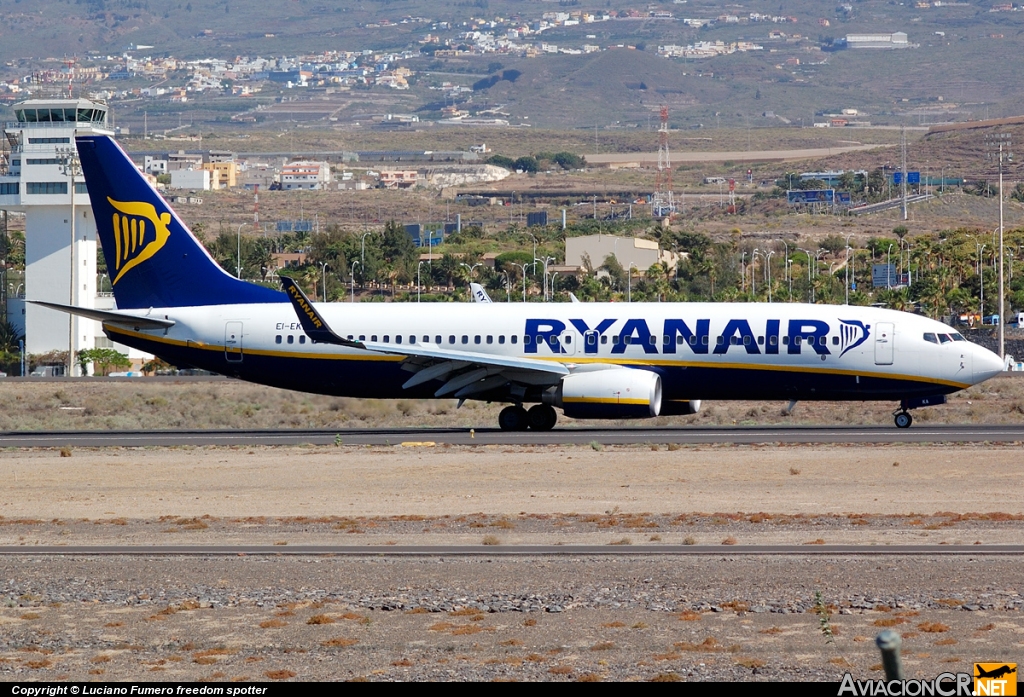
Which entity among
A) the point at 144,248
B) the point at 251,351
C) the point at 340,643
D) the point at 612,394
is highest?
the point at 144,248

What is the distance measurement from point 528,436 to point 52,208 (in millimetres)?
51133

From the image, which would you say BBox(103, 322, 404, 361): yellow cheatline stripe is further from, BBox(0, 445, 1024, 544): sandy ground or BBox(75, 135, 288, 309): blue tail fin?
BBox(0, 445, 1024, 544): sandy ground

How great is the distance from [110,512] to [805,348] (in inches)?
705

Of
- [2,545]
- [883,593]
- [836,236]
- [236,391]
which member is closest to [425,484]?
[2,545]

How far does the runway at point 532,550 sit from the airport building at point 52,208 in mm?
58885

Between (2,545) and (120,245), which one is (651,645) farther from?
(120,245)

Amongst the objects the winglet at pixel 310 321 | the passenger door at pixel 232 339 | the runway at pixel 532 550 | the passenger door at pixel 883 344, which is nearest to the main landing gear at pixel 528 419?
the winglet at pixel 310 321

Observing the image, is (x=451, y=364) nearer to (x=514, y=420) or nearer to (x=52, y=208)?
(x=514, y=420)

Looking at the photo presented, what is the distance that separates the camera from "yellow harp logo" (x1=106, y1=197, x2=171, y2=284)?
128 feet

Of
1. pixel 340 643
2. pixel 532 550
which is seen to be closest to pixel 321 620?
pixel 340 643

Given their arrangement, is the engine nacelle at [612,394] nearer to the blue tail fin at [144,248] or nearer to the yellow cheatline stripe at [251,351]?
the yellow cheatline stripe at [251,351]

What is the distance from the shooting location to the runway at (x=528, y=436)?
112 ft

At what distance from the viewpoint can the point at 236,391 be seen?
166 feet

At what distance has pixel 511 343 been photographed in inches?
1452
